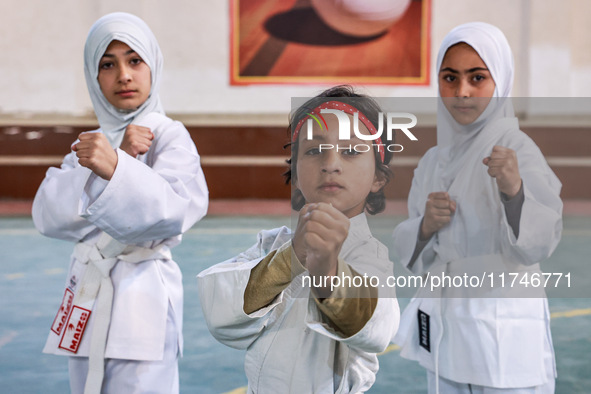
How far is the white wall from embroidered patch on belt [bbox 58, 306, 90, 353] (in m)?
6.87

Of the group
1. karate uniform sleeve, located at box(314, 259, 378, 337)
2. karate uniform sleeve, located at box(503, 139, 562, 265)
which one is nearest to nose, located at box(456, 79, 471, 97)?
karate uniform sleeve, located at box(503, 139, 562, 265)

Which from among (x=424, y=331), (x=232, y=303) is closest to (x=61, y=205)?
(x=232, y=303)

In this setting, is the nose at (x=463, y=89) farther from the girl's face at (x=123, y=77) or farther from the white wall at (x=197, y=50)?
the white wall at (x=197, y=50)

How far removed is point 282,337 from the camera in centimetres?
112

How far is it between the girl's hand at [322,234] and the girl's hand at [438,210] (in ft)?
1.16

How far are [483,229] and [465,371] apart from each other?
0.37 metres

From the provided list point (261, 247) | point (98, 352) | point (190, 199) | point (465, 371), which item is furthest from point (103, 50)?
point (465, 371)

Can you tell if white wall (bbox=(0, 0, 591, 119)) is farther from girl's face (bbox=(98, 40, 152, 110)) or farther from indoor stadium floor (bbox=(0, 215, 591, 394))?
girl's face (bbox=(98, 40, 152, 110))

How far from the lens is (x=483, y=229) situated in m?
1.24

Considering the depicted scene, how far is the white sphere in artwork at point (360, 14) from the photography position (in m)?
8.38

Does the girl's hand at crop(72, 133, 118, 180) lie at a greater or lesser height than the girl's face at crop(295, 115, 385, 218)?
greater

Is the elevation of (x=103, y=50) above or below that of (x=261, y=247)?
above

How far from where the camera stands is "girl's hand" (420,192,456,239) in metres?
1.17

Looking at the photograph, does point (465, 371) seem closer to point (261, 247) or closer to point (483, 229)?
point (483, 229)
